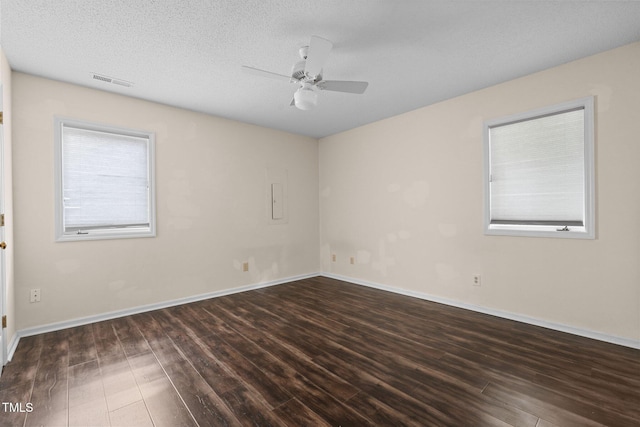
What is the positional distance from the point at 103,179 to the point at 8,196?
0.85 metres

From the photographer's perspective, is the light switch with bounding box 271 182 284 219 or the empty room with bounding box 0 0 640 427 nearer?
the empty room with bounding box 0 0 640 427

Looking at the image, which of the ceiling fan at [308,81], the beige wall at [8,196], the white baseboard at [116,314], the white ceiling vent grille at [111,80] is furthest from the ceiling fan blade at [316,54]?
the white baseboard at [116,314]

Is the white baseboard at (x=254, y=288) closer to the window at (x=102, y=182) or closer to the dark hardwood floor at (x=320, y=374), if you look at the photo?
the dark hardwood floor at (x=320, y=374)

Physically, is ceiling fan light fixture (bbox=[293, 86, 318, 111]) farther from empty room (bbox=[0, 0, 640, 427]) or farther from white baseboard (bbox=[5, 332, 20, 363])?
white baseboard (bbox=[5, 332, 20, 363])

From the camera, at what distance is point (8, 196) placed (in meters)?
2.58

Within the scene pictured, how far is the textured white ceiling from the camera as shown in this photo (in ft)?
6.53

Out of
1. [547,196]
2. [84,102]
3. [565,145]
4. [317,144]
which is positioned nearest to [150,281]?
[84,102]

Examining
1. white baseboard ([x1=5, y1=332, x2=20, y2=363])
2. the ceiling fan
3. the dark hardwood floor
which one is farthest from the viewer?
white baseboard ([x1=5, y1=332, x2=20, y2=363])

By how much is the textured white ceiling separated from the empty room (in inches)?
0.8

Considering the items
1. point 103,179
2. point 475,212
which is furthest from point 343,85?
point 103,179

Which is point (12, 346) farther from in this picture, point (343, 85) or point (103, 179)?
point (343, 85)

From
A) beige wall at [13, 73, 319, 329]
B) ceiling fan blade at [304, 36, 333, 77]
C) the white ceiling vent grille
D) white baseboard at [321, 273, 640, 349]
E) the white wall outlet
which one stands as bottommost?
white baseboard at [321, 273, 640, 349]

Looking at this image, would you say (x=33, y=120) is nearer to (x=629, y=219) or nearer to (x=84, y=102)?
(x=84, y=102)

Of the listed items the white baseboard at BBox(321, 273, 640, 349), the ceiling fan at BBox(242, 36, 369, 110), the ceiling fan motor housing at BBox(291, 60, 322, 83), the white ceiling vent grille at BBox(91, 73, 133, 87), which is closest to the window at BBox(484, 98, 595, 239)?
the white baseboard at BBox(321, 273, 640, 349)
